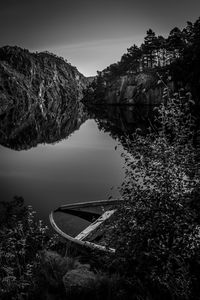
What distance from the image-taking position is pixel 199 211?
519cm

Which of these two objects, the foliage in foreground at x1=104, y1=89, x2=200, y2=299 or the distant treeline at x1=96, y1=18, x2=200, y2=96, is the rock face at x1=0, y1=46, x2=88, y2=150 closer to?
the distant treeline at x1=96, y1=18, x2=200, y2=96

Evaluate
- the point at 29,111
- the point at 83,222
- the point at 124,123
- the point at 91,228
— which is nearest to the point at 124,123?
Result: the point at 124,123

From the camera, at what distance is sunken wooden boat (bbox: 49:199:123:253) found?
332 inches

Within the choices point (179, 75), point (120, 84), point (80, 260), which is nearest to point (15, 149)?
point (80, 260)

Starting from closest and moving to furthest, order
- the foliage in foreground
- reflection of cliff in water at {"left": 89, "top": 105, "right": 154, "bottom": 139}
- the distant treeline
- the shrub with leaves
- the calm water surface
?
the foliage in foreground → the shrub with leaves → the calm water surface → reflection of cliff in water at {"left": 89, "top": 105, "right": 154, "bottom": 139} → the distant treeline

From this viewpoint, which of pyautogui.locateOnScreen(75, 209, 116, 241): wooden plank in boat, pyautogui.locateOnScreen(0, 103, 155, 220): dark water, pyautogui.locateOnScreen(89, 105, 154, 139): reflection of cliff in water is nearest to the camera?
pyautogui.locateOnScreen(75, 209, 116, 241): wooden plank in boat

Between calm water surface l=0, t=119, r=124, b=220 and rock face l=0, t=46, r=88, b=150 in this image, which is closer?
calm water surface l=0, t=119, r=124, b=220

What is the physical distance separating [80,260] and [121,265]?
7.68ft

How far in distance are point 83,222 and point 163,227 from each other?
18.4 feet

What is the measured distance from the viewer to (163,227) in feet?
17.7

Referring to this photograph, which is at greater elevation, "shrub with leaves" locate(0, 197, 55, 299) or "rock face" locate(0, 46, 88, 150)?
"rock face" locate(0, 46, 88, 150)

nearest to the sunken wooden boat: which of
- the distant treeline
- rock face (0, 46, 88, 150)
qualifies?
rock face (0, 46, 88, 150)

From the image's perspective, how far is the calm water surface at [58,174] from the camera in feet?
53.3

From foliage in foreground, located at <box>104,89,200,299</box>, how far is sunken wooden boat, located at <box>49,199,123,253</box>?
1168 mm
